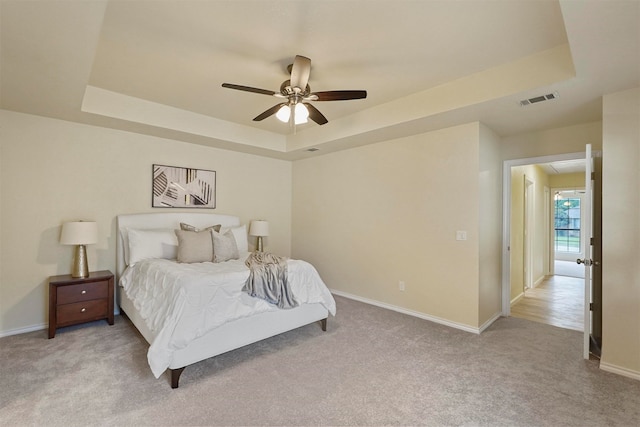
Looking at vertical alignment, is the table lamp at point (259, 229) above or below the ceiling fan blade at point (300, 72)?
below

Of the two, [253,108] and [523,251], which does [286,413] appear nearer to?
[253,108]

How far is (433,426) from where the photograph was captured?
1.85 m

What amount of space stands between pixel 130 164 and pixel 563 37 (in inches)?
185

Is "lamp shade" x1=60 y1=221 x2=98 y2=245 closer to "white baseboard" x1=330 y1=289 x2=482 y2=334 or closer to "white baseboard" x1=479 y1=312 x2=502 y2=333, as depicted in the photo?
"white baseboard" x1=330 y1=289 x2=482 y2=334

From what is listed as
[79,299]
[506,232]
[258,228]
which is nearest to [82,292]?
[79,299]

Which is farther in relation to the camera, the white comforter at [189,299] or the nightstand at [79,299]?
the nightstand at [79,299]

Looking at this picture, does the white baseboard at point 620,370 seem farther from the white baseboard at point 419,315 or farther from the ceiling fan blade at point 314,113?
the ceiling fan blade at point 314,113

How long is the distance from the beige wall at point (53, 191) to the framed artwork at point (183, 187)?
0.37ft

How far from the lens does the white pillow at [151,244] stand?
353cm

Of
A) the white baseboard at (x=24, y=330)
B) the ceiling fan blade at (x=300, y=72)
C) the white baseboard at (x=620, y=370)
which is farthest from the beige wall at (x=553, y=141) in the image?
the white baseboard at (x=24, y=330)

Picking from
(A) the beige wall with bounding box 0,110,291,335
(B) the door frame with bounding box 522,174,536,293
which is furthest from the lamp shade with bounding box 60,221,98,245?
(B) the door frame with bounding box 522,174,536,293

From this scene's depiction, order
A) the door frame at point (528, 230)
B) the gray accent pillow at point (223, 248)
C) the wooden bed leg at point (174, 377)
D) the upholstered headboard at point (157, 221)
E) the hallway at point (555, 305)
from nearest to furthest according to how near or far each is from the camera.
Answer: the wooden bed leg at point (174, 377), the gray accent pillow at point (223, 248), the upholstered headboard at point (157, 221), the hallway at point (555, 305), the door frame at point (528, 230)

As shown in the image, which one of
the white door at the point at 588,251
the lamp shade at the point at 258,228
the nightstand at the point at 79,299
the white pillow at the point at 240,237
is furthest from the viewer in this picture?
the lamp shade at the point at 258,228

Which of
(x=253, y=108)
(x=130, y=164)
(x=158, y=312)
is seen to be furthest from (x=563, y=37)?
(x=130, y=164)
